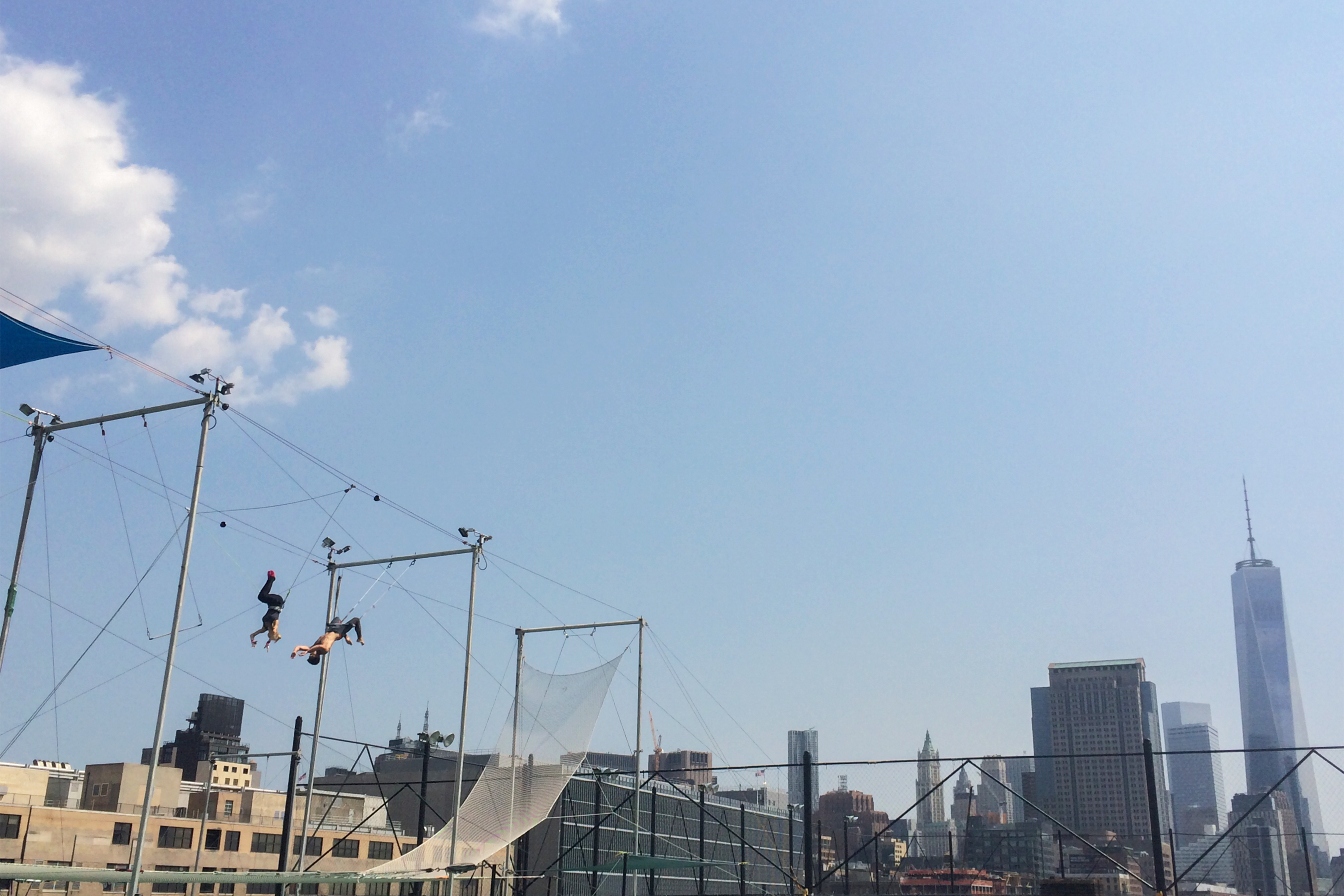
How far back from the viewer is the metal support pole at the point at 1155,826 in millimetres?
17859

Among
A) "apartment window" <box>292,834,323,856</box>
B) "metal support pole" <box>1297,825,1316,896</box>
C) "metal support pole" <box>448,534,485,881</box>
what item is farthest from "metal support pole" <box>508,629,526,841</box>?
"apartment window" <box>292,834,323,856</box>

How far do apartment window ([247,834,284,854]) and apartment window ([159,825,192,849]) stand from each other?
140 inches

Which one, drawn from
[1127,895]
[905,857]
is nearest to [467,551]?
[905,857]

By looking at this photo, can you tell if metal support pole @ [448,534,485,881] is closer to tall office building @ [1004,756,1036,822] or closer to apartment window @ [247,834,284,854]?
tall office building @ [1004,756,1036,822]

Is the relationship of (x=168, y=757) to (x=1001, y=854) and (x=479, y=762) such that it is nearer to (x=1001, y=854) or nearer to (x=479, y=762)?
(x=479, y=762)

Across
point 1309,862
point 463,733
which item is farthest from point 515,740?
point 1309,862

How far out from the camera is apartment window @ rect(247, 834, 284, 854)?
57.8m

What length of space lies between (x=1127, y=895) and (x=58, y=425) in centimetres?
2837

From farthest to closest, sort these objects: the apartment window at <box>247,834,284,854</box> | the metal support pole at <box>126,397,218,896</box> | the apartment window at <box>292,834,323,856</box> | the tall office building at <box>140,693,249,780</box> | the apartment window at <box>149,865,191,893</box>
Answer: the tall office building at <box>140,693,249,780</box>, the apartment window at <box>247,834,284,854</box>, the apartment window at <box>292,834,323,856</box>, the apartment window at <box>149,865,191,893</box>, the metal support pole at <box>126,397,218,896</box>

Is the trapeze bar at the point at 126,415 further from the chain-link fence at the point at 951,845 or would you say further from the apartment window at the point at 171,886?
the apartment window at the point at 171,886

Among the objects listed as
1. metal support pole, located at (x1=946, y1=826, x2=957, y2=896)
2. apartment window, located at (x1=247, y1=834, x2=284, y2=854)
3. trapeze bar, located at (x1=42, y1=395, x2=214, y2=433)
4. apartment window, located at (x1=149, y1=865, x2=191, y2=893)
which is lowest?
apartment window, located at (x1=149, y1=865, x2=191, y2=893)

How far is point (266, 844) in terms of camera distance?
5834 cm

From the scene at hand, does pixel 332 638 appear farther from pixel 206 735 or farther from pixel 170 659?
pixel 206 735

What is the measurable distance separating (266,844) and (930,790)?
48196 millimetres
